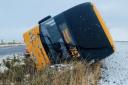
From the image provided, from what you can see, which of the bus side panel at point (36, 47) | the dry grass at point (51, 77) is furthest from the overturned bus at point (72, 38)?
the dry grass at point (51, 77)

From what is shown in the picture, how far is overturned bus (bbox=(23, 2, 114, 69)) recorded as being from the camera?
1619cm

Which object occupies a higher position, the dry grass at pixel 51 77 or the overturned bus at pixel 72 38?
the overturned bus at pixel 72 38

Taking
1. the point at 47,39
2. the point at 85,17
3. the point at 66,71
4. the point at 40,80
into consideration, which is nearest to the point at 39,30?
the point at 47,39

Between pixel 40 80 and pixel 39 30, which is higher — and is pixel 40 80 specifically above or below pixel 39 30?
below

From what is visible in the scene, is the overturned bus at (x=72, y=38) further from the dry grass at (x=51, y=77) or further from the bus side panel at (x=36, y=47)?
the dry grass at (x=51, y=77)

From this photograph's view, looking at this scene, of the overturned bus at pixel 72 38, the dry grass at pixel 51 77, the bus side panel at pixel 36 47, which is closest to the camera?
the dry grass at pixel 51 77

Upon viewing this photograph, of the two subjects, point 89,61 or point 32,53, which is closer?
point 89,61

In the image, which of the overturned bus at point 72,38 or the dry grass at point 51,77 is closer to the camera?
the dry grass at point 51,77

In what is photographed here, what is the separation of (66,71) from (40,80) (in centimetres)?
180

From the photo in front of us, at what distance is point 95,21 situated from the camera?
16312 millimetres

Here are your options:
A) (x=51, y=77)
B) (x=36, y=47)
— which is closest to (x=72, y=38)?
(x=36, y=47)

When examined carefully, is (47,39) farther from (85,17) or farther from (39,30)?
(85,17)

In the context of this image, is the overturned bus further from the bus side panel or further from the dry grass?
the dry grass

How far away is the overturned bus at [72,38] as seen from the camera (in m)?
16.2
